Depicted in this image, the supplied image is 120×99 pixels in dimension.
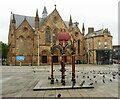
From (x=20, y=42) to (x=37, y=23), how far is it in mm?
7795

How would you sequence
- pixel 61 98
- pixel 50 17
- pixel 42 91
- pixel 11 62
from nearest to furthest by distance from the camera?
pixel 61 98, pixel 42 91, pixel 11 62, pixel 50 17

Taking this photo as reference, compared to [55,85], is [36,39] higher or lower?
higher

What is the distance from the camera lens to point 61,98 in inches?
392

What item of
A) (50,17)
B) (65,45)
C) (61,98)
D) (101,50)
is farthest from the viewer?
(101,50)

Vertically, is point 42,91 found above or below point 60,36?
below

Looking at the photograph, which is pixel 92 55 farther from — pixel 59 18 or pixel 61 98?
pixel 61 98

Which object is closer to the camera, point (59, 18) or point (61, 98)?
point (61, 98)

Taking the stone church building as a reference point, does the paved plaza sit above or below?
below

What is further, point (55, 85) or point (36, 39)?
point (36, 39)

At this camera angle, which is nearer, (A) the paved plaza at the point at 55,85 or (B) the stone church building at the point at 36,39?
(A) the paved plaza at the point at 55,85

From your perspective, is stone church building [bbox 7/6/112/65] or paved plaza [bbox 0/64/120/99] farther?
stone church building [bbox 7/6/112/65]

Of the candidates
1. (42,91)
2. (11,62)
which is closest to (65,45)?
(42,91)

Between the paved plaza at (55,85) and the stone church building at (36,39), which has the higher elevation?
the stone church building at (36,39)

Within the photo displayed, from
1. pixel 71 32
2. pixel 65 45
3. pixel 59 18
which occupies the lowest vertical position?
pixel 65 45
